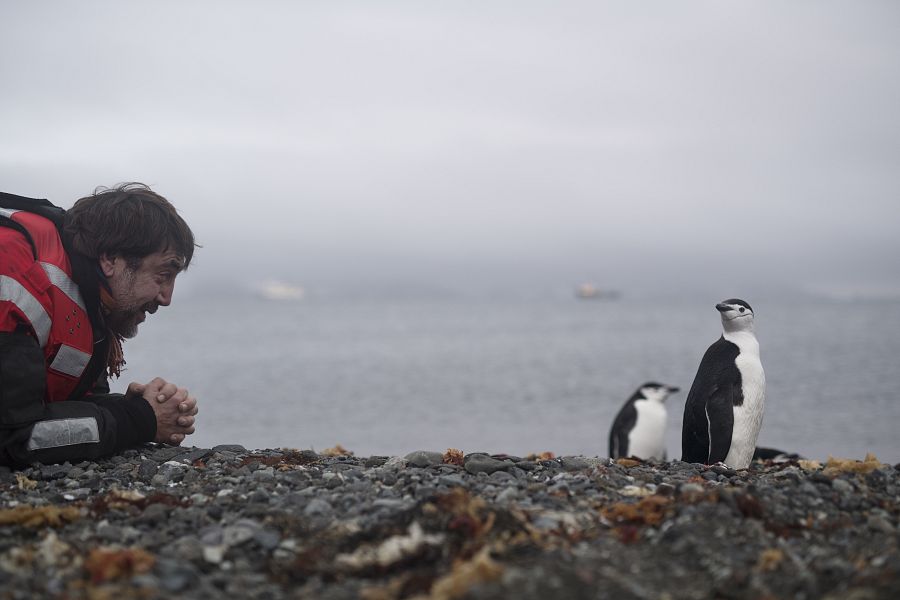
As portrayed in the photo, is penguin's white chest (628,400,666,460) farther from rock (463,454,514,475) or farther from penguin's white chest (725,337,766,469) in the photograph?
rock (463,454,514,475)

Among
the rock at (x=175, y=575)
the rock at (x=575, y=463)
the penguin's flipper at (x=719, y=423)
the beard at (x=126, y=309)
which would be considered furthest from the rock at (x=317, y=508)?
the penguin's flipper at (x=719, y=423)

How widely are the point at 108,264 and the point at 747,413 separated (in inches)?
169

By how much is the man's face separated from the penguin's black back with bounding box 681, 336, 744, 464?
3676 millimetres

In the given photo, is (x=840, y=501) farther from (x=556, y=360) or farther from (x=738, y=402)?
(x=556, y=360)

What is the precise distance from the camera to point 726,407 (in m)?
5.97

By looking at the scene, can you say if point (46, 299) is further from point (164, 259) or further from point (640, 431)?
point (640, 431)

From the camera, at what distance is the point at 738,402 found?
6020 mm

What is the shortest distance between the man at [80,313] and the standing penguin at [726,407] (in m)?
3.49

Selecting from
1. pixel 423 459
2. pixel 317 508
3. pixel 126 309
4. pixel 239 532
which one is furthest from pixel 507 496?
pixel 126 309

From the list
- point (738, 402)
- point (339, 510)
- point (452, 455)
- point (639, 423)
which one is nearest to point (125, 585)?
point (339, 510)

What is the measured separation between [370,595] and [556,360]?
113 ft

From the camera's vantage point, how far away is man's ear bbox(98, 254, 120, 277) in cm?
434

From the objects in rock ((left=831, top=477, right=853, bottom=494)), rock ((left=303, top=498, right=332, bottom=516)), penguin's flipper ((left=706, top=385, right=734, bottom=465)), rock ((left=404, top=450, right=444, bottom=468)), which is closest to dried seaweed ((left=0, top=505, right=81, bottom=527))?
rock ((left=303, top=498, right=332, bottom=516))

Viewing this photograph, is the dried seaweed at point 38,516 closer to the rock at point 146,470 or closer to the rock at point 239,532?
the rock at point 239,532
